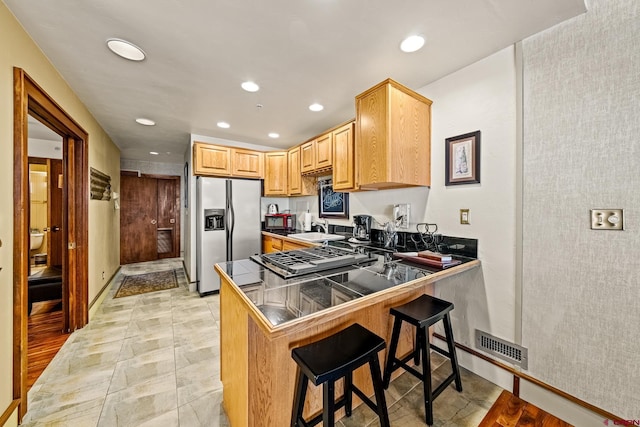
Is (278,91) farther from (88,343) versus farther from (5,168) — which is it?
(88,343)

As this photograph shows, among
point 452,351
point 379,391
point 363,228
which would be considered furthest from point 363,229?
point 379,391

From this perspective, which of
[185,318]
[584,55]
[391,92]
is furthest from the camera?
[185,318]

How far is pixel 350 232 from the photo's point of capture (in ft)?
10.8

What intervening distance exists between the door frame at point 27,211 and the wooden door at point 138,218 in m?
3.47

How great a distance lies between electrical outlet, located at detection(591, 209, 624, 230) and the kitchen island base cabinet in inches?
42.1

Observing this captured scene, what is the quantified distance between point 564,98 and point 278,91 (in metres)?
2.16


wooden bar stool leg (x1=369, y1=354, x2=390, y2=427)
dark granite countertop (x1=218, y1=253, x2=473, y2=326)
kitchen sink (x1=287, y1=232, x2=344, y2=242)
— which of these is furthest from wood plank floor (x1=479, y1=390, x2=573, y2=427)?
kitchen sink (x1=287, y1=232, x2=344, y2=242)

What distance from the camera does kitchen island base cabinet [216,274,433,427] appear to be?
1.05 meters

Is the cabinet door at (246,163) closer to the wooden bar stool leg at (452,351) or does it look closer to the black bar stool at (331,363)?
the black bar stool at (331,363)

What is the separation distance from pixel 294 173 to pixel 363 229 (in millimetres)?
1563

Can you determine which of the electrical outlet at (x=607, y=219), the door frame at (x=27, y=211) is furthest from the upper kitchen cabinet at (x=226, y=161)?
the electrical outlet at (x=607, y=219)

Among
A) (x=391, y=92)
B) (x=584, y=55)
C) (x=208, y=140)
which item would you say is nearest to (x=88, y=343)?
A: (x=208, y=140)

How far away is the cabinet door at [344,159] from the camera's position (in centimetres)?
260

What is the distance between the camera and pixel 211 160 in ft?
12.0
